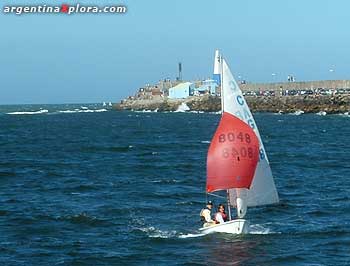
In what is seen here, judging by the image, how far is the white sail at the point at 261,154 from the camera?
26.5 metres

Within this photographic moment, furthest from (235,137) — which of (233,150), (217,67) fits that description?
(217,67)

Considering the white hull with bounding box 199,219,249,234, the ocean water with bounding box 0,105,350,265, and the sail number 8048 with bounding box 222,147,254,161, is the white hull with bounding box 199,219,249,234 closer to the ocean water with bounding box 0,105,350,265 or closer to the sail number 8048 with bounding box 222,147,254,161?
the ocean water with bounding box 0,105,350,265

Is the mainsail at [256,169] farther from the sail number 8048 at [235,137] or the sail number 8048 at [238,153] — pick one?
the sail number 8048 at [238,153]

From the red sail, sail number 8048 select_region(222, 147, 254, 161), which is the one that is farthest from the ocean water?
sail number 8048 select_region(222, 147, 254, 161)

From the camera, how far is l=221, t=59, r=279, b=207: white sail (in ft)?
87.0

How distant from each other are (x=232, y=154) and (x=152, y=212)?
7.79 meters

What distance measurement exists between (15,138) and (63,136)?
5.65 meters

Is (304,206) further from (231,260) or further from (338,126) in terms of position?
(338,126)

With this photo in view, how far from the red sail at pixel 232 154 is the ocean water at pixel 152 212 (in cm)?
201

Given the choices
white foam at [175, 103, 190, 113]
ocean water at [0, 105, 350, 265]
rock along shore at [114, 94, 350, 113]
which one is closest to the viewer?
ocean water at [0, 105, 350, 265]

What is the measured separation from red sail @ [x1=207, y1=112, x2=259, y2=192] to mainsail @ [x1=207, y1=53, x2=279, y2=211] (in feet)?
0.53

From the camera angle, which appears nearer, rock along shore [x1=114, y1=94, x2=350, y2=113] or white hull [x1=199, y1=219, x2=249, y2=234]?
white hull [x1=199, y1=219, x2=249, y2=234]

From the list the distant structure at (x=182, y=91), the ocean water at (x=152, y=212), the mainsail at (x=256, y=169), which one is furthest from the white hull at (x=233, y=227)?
the distant structure at (x=182, y=91)

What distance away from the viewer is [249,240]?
26.4 m
